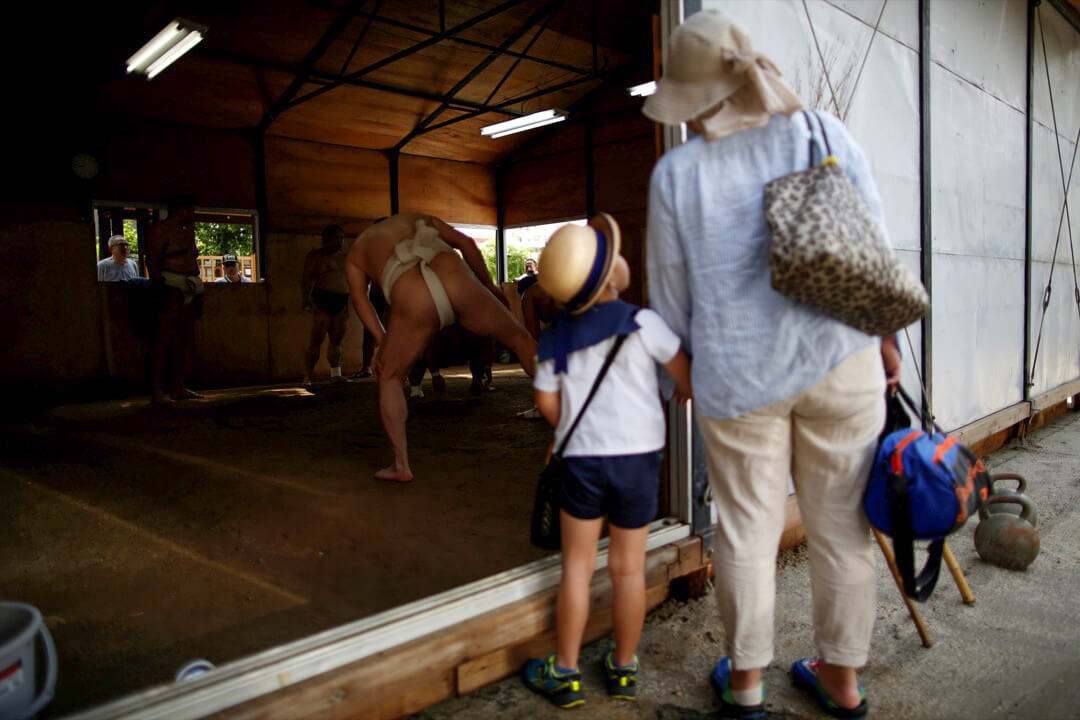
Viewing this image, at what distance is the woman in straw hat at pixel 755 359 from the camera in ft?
5.39

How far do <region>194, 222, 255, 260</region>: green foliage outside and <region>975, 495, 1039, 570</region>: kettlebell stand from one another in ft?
65.9

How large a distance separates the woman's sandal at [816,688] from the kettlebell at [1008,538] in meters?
1.43

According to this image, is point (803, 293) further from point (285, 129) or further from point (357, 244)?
point (285, 129)

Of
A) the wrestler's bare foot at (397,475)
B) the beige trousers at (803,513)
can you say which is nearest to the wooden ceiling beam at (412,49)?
the wrestler's bare foot at (397,475)

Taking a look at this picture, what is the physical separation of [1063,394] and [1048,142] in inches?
89.1

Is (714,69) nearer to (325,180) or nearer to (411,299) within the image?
(411,299)

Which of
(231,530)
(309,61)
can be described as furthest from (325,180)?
(231,530)

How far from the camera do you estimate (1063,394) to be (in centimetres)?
630

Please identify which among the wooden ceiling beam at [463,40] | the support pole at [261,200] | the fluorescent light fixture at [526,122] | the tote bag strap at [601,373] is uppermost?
the wooden ceiling beam at [463,40]

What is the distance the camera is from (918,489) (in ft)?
5.37

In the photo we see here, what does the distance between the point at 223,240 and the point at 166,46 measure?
1557cm

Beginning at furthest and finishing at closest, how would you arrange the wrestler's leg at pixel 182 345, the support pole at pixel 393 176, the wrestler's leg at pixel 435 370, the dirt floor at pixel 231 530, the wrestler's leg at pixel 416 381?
the support pole at pixel 393 176 → the wrestler's leg at pixel 435 370 → the wrestler's leg at pixel 416 381 → the wrestler's leg at pixel 182 345 → the dirt floor at pixel 231 530

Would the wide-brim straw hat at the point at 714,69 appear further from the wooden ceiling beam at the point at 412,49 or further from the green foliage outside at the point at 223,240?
the green foliage outside at the point at 223,240

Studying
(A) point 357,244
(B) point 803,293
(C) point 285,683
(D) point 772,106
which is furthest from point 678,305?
(A) point 357,244
